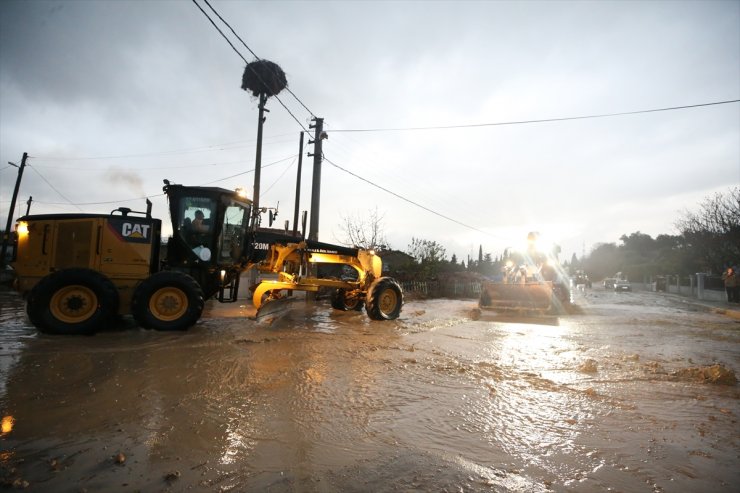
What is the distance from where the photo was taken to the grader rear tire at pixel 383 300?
9578 millimetres

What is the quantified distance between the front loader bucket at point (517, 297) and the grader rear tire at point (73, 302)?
9885 millimetres

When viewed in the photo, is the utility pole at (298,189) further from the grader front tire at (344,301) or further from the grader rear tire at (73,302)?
the grader rear tire at (73,302)

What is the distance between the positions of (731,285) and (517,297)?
593 inches

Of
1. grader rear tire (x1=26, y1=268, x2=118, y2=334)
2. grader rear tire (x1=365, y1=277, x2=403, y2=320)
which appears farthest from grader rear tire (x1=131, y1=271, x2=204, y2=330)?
grader rear tire (x1=365, y1=277, x2=403, y2=320)

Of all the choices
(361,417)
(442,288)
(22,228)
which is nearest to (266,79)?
(442,288)

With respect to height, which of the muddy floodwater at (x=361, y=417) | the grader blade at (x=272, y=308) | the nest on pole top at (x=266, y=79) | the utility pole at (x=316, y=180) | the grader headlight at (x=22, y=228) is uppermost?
the nest on pole top at (x=266, y=79)

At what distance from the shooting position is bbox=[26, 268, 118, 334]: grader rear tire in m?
6.65

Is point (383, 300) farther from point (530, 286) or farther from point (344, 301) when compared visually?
point (530, 286)

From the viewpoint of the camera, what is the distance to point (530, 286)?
1155cm

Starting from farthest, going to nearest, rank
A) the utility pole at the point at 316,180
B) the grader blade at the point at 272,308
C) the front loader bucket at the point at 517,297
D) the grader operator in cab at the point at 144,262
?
the utility pole at the point at 316,180
the front loader bucket at the point at 517,297
the grader blade at the point at 272,308
the grader operator in cab at the point at 144,262

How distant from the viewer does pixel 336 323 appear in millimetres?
8984

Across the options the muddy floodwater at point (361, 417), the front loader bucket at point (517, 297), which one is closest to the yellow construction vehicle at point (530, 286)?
the front loader bucket at point (517, 297)

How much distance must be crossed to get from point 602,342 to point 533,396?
13.1 feet

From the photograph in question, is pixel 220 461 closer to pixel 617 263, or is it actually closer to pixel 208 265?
pixel 208 265
